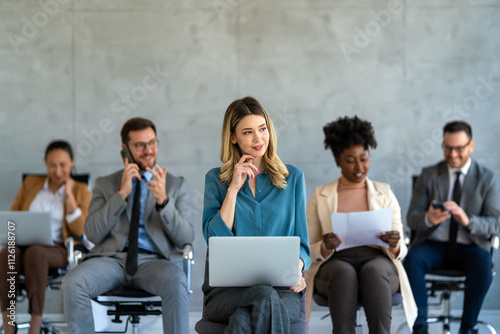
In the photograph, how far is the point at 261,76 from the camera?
16.3 feet

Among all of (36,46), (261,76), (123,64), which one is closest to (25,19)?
(36,46)

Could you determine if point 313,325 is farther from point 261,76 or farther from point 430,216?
point 261,76

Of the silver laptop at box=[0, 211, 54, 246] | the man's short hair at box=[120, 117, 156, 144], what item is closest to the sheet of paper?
the man's short hair at box=[120, 117, 156, 144]

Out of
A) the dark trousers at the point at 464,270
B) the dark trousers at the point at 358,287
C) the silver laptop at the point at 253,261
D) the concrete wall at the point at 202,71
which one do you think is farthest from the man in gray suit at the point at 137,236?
the dark trousers at the point at 464,270

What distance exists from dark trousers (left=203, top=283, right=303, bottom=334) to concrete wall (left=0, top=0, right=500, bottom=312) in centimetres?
237

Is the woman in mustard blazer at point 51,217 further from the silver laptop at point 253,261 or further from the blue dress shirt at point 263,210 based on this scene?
the silver laptop at point 253,261

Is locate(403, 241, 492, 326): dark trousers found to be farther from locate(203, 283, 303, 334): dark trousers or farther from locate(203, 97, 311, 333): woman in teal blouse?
locate(203, 283, 303, 334): dark trousers

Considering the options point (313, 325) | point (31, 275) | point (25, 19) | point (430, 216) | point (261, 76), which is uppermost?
point (25, 19)

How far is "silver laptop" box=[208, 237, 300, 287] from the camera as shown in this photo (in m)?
2.44

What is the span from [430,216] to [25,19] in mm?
3624

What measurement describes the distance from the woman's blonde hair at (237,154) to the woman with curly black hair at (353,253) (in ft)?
2.87

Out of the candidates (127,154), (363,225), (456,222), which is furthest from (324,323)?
(127,154)

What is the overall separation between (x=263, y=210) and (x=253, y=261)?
40cm

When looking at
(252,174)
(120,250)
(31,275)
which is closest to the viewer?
(252,174)
